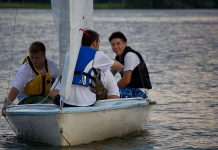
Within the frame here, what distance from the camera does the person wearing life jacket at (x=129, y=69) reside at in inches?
531

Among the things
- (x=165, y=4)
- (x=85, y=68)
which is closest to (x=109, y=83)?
(x=85, y=68)

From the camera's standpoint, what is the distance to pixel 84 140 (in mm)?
12359

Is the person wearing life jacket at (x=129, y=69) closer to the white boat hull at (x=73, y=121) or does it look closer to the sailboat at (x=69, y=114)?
the white boat hull at (x=73, y=121)

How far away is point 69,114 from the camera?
38.3 ft

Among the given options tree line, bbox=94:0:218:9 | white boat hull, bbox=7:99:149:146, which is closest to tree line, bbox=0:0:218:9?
tree line, bbox=94:0:218:9

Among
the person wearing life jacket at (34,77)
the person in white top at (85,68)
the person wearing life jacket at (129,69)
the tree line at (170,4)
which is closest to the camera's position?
the person in white top at (85,68)

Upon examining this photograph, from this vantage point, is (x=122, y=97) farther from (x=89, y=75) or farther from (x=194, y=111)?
(x=194, y=111)

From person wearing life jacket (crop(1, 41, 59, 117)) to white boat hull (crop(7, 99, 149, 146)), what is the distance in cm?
41

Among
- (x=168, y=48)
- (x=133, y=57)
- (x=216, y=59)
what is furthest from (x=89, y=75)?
(x=168, y=48)

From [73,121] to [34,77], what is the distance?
4.58 ft

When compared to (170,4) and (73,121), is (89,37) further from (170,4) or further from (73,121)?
(170,4)

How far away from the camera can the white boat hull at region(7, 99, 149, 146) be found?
38.6 feet

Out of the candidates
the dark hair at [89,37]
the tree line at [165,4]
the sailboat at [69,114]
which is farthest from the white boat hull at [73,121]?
the tree line at [165,4]

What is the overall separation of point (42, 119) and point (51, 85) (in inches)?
45.6
